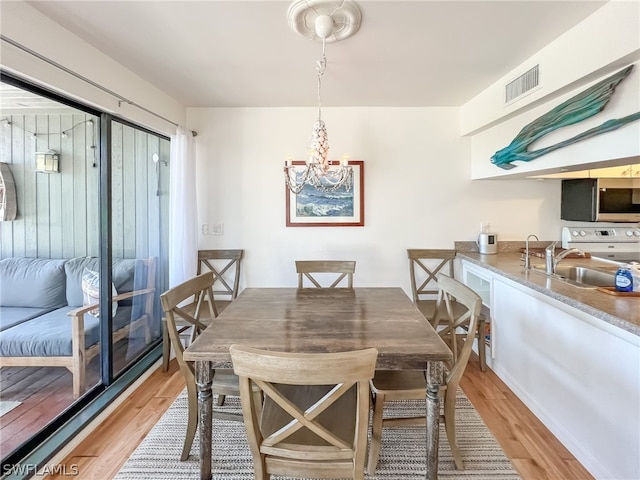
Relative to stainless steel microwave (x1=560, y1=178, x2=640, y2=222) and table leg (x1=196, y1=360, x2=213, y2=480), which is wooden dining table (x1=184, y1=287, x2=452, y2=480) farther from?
stainless steel microwave (x1=560, y1=178, x2=640, y2=222)

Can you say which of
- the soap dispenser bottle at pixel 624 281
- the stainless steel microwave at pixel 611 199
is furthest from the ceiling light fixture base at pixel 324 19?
the stainless steel microwave at pixel 611 199

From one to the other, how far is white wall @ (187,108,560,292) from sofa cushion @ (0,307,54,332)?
139 centimetres

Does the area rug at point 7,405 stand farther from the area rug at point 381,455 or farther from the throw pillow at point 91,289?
the area rug at point 381,455

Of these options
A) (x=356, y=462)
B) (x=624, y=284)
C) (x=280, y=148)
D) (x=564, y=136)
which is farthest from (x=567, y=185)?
(x=356, y=462)

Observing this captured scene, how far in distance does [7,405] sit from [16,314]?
2.01 feet

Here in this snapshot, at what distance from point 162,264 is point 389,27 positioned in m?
2.76

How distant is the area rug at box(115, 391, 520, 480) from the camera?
5.63 feet

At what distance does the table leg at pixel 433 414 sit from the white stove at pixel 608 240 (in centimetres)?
258

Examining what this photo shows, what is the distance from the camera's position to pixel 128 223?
8.66ft

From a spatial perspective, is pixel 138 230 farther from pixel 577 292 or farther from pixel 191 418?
pixel 577 292

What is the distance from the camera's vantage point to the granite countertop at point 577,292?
1.49m

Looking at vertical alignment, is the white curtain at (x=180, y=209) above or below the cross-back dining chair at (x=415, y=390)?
above

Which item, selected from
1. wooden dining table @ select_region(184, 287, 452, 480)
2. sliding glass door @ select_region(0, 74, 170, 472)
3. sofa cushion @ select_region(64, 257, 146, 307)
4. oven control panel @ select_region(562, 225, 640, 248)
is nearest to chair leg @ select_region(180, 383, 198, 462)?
wooden dining table @ select_region(184, 287, 452, 480)

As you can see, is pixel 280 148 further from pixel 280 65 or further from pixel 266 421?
pixel 266 421
